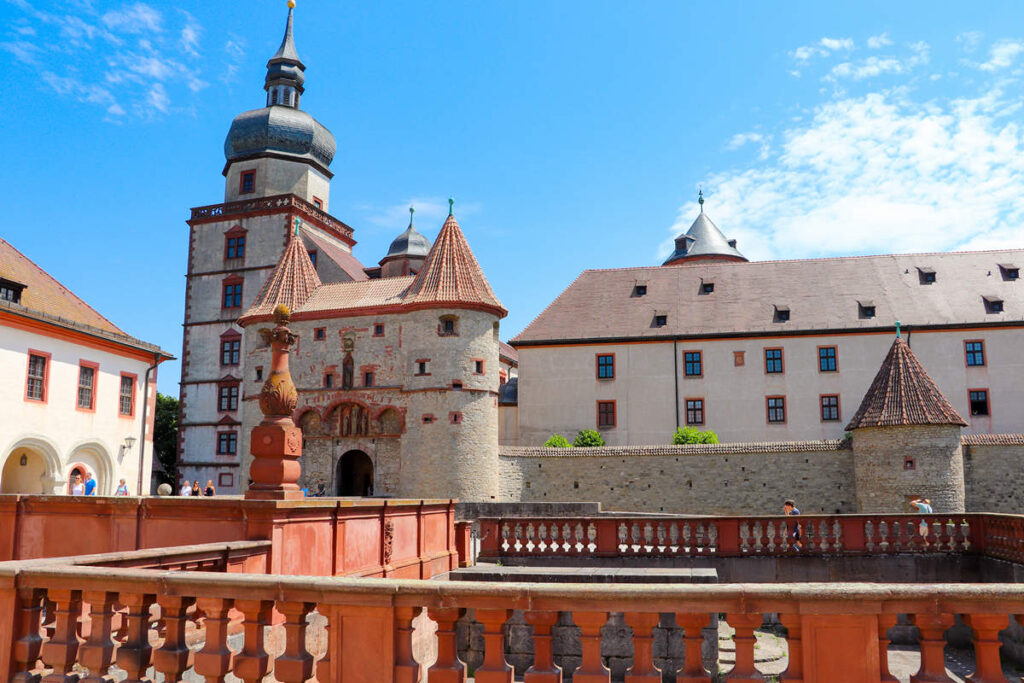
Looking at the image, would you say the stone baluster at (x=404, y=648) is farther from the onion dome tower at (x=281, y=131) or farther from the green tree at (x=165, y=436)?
the green tree at (x=165, y=436)

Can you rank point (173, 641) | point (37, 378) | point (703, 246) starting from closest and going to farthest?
point (173, 641) < point (37, 378) < point (703, 246)

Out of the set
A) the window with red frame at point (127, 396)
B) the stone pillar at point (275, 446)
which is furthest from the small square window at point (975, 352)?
the stone pillar at point (275, 446)

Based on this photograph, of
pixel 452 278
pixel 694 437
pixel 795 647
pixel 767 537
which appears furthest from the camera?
pixel 452 278

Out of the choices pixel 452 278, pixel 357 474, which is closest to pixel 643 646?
pixel 452 278

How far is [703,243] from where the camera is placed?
67.2 meters

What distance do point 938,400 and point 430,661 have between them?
2756 cm

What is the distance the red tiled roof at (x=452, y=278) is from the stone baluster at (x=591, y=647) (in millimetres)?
34201

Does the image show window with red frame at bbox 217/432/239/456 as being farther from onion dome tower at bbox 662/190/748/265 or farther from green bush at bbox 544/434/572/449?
onion dome tower at bbox 662/190/748/265

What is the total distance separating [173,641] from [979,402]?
43192 millimetres

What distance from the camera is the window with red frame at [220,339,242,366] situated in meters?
47.3

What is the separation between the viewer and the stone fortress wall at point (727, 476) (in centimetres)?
3186

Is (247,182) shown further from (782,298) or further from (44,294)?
(782,298)

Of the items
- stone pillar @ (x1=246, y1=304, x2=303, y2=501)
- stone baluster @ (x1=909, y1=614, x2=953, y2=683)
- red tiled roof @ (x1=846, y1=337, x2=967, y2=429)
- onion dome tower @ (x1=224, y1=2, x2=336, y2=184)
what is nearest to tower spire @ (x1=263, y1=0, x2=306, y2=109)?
onion dome tower @ (x1=224, y1=2, x2=336, y2=184)

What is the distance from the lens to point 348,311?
40875 mm
